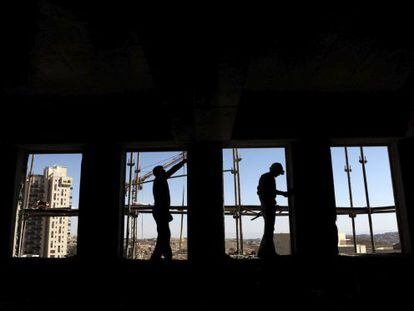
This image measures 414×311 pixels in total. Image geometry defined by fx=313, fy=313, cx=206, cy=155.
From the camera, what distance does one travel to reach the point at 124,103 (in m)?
7.29

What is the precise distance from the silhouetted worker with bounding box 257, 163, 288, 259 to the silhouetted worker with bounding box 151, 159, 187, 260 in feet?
5.92

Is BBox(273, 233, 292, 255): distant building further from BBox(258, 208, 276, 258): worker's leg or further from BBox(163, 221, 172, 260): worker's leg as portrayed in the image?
BBox(163, 221, 172, 260): worker's leg

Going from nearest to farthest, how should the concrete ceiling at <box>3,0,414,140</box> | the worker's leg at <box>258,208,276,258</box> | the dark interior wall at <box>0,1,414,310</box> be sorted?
1. the concrete ceiling at <box>3,0,414,140</box>
2. the dark interior wall at <box>0,1,414,310</box>
3. the worker's leg at <box>258,208,276,258</box>

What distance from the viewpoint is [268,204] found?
6195 millimetres

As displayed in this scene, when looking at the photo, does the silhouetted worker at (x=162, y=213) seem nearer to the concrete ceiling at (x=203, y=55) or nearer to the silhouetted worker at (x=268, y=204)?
the concrete ceiling at (x=203, y=55)

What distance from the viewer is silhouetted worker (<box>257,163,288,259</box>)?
6105mm

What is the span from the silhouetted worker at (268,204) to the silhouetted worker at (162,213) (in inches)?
71.0

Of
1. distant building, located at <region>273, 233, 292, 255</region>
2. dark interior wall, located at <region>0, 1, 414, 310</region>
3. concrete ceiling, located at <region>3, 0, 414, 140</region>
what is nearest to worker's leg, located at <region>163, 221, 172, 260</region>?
dark interior wall, located at <region>0, 1, 414, 310</region>

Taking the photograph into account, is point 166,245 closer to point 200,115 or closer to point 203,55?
point 200,115

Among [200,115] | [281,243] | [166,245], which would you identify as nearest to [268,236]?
[166,245]

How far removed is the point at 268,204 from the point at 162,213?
208cm

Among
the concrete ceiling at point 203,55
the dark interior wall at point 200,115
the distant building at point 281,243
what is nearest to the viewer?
the concrete ceiling at point 203,55

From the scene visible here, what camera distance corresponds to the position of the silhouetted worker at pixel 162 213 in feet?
19.4

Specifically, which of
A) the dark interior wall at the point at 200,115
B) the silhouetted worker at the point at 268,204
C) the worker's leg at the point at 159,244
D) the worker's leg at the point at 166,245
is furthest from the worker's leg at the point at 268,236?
the worker's leg at the point at 159,244
